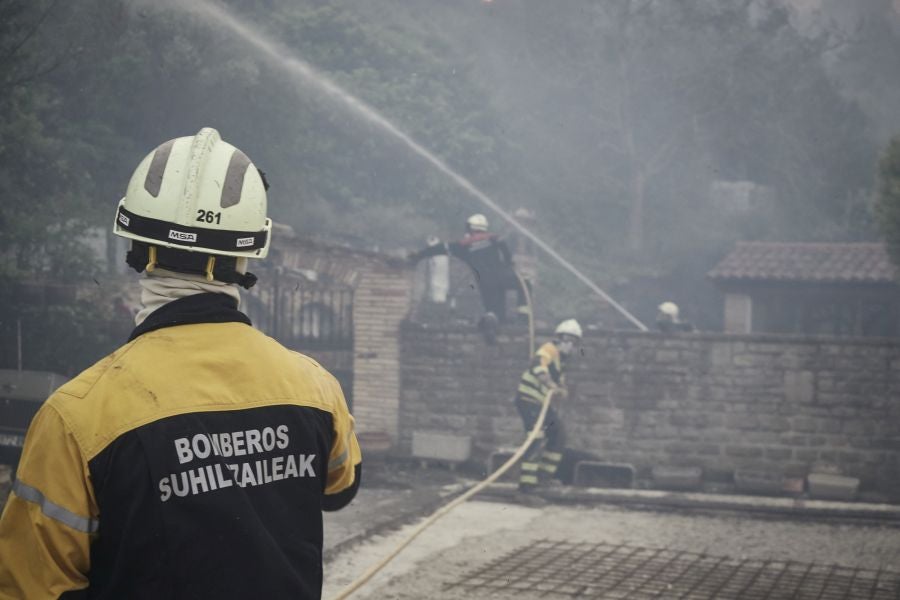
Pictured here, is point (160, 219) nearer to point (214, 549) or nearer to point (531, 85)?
point (214, 549)

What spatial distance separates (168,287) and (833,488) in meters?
10.6

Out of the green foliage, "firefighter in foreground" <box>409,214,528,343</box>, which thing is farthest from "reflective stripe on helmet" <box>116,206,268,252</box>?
the green foliage

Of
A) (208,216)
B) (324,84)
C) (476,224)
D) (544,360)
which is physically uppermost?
(324,84)

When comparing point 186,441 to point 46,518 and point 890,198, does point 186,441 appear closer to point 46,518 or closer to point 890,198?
point 46,518

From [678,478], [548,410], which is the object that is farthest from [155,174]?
[678,478]

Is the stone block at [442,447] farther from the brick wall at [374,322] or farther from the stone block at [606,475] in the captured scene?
the stone block at [606,475]

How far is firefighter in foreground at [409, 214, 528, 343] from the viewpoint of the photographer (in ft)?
43.8

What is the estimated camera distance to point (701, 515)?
1033cm

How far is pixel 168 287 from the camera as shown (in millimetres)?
2201

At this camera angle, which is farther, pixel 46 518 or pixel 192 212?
pixel 192 212

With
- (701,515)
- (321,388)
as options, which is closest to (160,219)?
(321,388)

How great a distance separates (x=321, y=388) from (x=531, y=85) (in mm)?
32431

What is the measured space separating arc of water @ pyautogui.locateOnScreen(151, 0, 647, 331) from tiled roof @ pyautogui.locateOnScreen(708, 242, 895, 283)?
9.79 ft

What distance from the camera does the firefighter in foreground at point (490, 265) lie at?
43.8 feet
